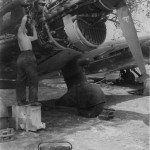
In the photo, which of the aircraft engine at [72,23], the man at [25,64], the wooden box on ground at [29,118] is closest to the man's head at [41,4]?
the aircraft engine at [72,23]

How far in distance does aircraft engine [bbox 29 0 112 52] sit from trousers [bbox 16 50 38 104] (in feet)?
1.43

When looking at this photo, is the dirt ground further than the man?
No

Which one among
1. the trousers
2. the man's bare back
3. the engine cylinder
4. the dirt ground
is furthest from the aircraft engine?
the dirt ground

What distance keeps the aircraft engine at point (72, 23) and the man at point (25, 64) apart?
26cm

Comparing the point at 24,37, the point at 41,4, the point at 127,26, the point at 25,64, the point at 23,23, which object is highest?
the point at 41,4

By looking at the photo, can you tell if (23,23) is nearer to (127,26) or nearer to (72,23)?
(72,23)

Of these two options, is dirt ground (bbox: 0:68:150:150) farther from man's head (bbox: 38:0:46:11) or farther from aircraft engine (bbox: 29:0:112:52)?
man's head (bbox: 38:0:46:11)

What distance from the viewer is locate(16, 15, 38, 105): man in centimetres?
601

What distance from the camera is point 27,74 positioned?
246 inches

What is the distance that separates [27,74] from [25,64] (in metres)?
0.24

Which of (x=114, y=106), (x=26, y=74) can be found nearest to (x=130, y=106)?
(x=114, y=106)

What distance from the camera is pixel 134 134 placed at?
5.93 metres

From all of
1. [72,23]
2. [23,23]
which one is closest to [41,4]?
[23,23]

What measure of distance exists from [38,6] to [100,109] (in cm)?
299
